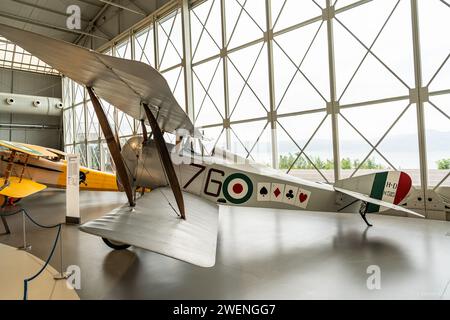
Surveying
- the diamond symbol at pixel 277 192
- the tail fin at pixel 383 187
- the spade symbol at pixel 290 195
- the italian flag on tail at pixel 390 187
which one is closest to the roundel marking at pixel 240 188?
the diamond symbol at pixel 277 192

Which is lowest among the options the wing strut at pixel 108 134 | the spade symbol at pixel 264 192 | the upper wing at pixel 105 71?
the spade symbol at pixel 264 192

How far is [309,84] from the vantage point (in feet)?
25.3

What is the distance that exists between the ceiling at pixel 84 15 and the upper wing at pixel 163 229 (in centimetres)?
1093

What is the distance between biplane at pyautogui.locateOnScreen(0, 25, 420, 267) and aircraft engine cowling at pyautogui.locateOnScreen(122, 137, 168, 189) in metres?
0.02

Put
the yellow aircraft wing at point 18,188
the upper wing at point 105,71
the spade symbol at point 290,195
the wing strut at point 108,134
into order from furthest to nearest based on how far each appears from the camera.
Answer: the yellow aircraft wing at point 18,188
the spade symbol at point 290,195
the wing strut at point 108,134
the upper wing at point 105,71

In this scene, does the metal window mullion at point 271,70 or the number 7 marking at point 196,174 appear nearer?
the number 7 marking at point 196,174

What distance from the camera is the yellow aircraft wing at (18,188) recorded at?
657 cm

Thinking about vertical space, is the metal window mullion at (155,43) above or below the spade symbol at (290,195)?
above

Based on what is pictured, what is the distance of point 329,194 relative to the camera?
4344mm

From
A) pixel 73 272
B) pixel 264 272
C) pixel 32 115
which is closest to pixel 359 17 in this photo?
pixel 264 272

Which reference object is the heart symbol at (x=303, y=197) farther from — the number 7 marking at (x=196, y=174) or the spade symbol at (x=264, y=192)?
Result: the number 7 marking at (x=196, y=174)

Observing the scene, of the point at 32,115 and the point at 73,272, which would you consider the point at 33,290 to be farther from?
the point at 32,115

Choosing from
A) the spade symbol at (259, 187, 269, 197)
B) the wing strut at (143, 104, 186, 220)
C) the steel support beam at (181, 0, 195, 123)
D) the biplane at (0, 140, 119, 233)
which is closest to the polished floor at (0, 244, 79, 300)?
the wing strut at (143, 104, 186, 220)

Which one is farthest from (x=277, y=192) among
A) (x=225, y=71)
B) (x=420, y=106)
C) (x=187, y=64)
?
(x=187, y=64)
